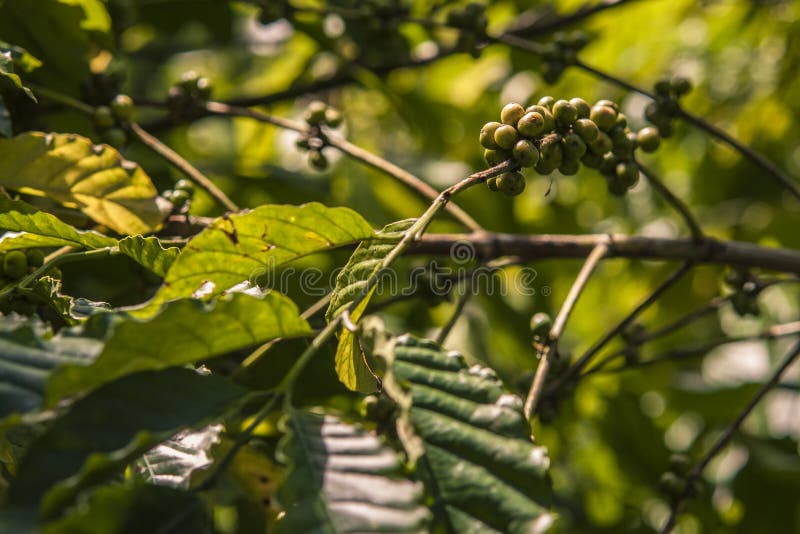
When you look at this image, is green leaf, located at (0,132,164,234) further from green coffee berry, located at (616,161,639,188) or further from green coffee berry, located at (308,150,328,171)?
green coffee berry, located at (616,161,639,188)

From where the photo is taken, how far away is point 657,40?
2.92 m

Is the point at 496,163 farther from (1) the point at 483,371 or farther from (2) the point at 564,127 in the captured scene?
(1) the point at 483,371

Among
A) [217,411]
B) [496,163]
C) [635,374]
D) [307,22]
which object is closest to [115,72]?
[307,22]

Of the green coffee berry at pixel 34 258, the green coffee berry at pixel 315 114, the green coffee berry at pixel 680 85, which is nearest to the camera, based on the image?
the green coffee berry at pixel 34 258

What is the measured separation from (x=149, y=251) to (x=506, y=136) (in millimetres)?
509

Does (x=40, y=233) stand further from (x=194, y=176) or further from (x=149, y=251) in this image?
(x=194, y=176)

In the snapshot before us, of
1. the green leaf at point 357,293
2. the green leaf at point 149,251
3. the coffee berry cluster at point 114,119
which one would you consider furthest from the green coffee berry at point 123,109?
the green leaf at point 357,293

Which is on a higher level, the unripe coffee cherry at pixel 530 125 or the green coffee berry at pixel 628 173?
the unripe coffee cherry at pixel 530 125

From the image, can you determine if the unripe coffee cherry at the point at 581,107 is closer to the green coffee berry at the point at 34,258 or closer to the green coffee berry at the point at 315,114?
the green coffee berry at the point at 315,114

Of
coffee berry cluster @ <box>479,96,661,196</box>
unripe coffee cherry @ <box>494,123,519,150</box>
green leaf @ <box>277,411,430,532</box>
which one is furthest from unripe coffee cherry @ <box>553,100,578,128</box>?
green leaf @ <box>277,411,430,532</box>

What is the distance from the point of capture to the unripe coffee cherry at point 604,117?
4.28 ft

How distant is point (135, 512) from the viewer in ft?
2.54

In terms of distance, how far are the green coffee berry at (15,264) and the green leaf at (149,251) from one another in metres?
0.20

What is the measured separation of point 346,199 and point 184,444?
54.3 inches
